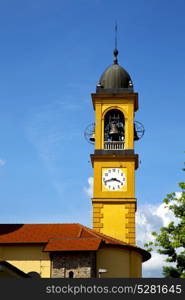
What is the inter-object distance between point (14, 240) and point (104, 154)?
11.3 m

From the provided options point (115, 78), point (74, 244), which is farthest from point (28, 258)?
point (115, 78)

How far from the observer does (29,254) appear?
40094mm

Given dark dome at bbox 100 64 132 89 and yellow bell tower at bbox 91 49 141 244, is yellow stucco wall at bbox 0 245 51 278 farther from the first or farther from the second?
dark dome at bbox 100 64 132 89

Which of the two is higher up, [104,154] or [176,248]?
[104,154]

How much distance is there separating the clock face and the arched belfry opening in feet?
6.43

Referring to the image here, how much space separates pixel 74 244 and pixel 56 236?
2633mm

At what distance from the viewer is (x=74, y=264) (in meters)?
37.7

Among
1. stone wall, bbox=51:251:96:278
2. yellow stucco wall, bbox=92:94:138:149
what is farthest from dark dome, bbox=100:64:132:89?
stone wall, bbox=51:251:96:278

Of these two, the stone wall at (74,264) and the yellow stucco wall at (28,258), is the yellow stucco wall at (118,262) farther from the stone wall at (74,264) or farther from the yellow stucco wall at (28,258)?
the yellow stucco wall at (28,258)

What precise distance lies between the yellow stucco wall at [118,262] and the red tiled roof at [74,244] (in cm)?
214

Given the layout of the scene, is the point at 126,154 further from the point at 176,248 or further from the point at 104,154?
the point at 176,248

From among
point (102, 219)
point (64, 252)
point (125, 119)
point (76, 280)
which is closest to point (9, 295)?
point (76, 280)

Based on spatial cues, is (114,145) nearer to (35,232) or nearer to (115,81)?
(115,81)

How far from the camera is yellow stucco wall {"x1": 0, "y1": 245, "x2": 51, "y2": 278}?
3947cm
